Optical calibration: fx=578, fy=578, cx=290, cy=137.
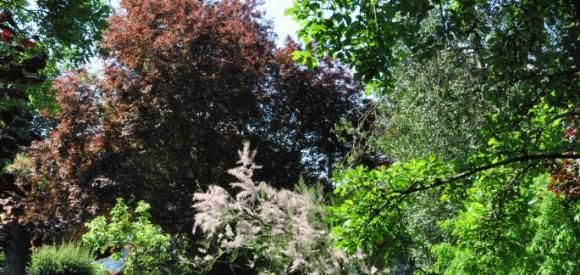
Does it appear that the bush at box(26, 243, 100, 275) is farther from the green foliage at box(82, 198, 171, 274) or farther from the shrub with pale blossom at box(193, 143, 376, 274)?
the shrub with pale blossom at box(193, 143, 376, 274)

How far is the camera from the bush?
1144 cm

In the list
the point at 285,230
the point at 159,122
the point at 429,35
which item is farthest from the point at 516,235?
the point at 159,122

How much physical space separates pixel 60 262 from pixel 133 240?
2267mm

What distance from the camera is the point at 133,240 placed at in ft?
34.3

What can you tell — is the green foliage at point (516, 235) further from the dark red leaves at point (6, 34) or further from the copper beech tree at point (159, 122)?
the copper beech tree at point (159, 122)

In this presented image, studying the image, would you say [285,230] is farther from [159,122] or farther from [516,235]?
[159,122]

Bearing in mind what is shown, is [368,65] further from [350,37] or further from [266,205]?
[266,205]

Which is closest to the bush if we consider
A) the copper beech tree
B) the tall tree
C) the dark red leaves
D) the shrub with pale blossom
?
the tall tree

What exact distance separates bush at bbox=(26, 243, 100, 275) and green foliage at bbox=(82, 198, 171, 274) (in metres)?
1.43

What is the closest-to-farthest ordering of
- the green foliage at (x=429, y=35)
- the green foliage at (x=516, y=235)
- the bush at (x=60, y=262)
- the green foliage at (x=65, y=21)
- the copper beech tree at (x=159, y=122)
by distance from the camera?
the green foliage at (x=429, y=35) → the green foliage at (x=516, y=235) → the green foliage at (x=65, y=21) → the bush at (x=60, y=262) → the copper beech tree at (x=159, y=122)

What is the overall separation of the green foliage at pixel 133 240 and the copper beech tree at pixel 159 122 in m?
1.86

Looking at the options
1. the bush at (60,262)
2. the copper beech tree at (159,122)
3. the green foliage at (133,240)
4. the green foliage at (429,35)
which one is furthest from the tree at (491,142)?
the bush at (60,262)

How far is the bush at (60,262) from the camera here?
11438 millimetres

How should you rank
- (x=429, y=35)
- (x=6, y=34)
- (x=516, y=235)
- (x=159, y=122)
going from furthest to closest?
1. (x=159, y=122)
2. (x=516, y=235)
3. (x=429, y=35)
4. (x=6, y=34)
